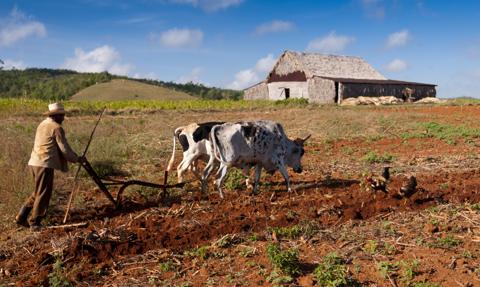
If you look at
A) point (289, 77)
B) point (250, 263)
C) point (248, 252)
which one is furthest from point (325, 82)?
point (250, 263)

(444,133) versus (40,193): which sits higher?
(444,133)

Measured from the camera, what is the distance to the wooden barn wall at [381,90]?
41075mm

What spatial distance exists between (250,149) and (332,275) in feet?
14.6

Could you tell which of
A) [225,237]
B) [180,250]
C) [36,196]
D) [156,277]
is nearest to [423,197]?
[225,237]

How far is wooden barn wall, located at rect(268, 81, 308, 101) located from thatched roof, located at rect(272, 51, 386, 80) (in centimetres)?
103

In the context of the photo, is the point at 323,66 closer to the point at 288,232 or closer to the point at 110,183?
the point at 110,183

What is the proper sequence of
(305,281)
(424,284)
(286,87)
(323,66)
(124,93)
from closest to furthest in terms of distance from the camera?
(424,284) < (305,281) < (286,87) < (323,66) < (124,93)

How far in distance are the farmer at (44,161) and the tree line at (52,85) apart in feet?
161

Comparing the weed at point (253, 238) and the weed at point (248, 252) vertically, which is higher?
the weed at point (253, 238)

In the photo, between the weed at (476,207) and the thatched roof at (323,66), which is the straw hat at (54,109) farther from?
the thatched roof at (323,66)

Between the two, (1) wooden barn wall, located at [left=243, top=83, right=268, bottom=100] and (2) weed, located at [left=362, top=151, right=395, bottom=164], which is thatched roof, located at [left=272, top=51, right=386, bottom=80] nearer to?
(1) wooden barn wall, located at [left=243, top=83, right=268, bottom=100]

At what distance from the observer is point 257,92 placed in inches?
1811

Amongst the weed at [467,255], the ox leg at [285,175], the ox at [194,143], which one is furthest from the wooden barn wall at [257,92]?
the weed at [467,255]

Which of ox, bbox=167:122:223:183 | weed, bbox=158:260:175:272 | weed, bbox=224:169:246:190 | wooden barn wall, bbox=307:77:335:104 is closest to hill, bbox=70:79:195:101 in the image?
wooden barn wall, bbox=307:77:335:104
